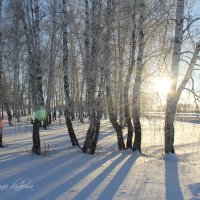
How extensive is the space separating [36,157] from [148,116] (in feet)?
17.8

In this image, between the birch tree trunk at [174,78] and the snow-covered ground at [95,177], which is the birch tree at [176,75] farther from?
the snow-covered ground at [95,177]

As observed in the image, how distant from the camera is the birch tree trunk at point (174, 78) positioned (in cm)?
1255

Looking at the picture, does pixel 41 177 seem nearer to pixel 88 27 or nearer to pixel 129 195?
pixel 129 195

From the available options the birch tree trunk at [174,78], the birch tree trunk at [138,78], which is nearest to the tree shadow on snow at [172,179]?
the birch tree trunk at [174,78]

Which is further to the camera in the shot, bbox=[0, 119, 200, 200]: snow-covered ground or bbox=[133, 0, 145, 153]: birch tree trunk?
bbox=[133, 0, 145, 153]: birch tree trunk

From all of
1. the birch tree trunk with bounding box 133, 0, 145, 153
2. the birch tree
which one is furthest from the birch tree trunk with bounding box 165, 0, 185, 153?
the birch tree trunk with bounding box 133, 0, 145, 153

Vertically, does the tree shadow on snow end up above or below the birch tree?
below

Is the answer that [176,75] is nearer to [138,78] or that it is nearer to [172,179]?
[138,78]

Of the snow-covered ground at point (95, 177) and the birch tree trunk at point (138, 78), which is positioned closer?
the snow-covered ground at point (95, 177)

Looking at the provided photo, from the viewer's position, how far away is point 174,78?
1300cm

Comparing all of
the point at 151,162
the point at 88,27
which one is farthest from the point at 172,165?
the point at 88,27

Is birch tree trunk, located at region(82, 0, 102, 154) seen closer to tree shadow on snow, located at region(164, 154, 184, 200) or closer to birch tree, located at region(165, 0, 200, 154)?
birch tree, located at region(165, 0, 200, 154)

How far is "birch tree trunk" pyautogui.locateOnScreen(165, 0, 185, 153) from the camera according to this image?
41.2 feet

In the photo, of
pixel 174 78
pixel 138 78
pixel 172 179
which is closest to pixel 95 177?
pixel 172 179
